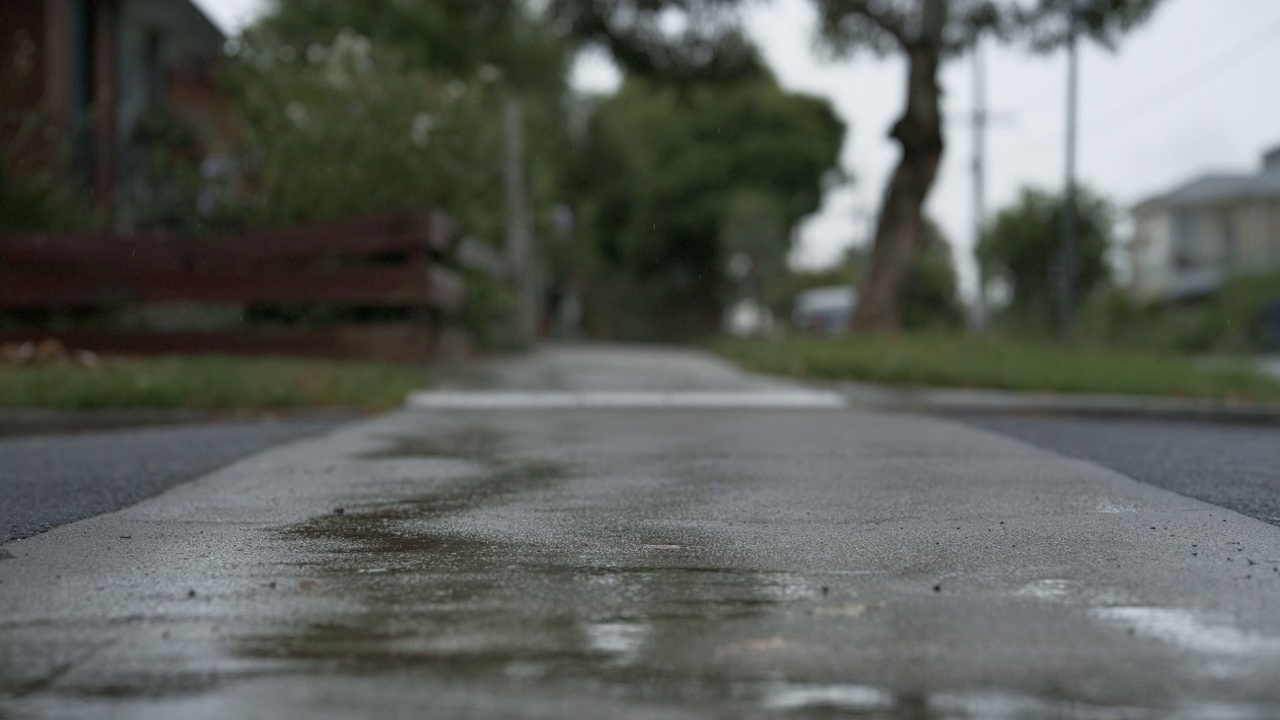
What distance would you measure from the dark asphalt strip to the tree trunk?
899cm

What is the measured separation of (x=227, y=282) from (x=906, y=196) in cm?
970

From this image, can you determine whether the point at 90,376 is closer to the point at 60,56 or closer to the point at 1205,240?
the point at 60,56

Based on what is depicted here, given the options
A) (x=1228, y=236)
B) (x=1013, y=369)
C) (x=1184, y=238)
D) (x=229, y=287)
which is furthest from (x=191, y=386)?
(x=1184, y=238)

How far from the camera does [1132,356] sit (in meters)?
15.8

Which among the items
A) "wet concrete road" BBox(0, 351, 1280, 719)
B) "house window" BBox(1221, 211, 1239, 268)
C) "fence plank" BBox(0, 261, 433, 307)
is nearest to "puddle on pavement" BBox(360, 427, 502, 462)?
"wet concrete road" BBox(0, 351, 1280, 719)

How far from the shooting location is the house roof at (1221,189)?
51.3m

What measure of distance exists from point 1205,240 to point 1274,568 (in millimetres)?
54568

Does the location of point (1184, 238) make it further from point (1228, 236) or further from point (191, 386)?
point (191, 386)

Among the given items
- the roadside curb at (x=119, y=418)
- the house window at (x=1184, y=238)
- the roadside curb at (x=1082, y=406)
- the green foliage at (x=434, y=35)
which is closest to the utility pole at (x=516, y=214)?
the green foliage at (x=434, y=35)

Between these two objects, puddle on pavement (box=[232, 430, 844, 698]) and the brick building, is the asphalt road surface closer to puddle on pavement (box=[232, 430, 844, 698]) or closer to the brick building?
puddle on pavement (box=[232, 430, 844, 698])

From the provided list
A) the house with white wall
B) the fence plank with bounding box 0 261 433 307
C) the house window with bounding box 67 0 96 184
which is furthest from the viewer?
the house with white wall

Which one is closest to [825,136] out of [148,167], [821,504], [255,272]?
[148,167]

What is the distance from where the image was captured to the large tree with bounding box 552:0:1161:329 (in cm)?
1891

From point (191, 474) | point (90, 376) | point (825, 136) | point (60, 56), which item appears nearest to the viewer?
point (191, 474)
